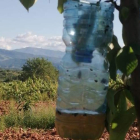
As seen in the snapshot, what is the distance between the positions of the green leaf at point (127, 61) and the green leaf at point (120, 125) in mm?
140

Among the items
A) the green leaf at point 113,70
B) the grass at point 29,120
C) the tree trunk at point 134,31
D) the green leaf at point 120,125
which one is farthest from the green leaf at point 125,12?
the grass at point 29,120

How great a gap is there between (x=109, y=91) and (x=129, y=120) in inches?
3.8

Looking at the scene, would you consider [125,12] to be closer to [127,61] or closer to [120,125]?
[127,61]

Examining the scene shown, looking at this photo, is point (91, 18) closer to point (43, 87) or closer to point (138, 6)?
point (138, 6)

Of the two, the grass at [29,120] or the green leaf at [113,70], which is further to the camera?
the grass at [29,120]

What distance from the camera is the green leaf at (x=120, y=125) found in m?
0.93

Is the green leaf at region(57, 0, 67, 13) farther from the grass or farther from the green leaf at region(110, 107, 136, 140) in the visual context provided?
the grass

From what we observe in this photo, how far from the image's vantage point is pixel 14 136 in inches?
189

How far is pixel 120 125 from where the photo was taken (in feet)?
3.09

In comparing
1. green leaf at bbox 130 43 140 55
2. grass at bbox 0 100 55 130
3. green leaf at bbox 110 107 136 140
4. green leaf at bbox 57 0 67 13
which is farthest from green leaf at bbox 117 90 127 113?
grass at bbox 0 100 55 130

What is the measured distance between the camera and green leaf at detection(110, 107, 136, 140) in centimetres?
93

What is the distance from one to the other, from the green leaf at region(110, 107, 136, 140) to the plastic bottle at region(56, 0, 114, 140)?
61mm

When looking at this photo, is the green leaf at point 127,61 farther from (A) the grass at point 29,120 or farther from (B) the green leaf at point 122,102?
(A) the grass at point 29,120

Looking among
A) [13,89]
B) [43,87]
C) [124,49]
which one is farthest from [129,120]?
[43,87]
